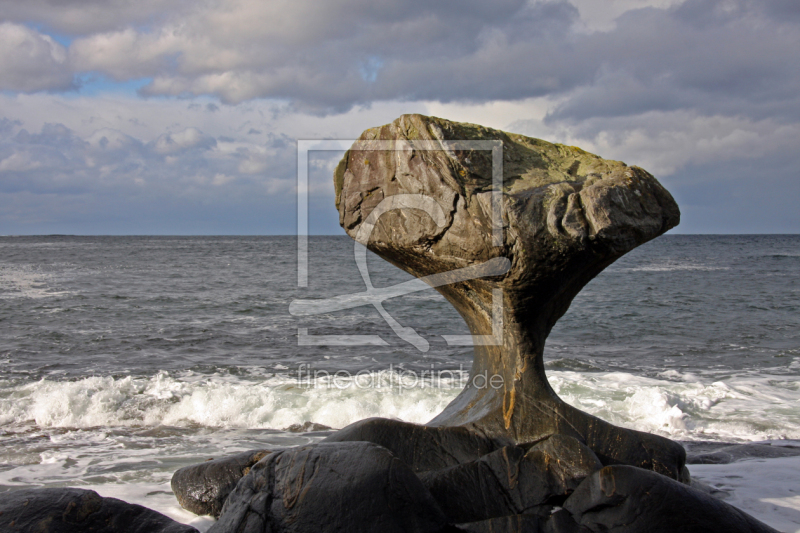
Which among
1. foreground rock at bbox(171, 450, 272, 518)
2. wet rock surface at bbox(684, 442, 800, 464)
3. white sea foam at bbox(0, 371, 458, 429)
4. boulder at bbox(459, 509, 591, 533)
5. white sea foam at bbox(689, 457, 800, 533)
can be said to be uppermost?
boulder at bbox(459, 509, 591, 533)

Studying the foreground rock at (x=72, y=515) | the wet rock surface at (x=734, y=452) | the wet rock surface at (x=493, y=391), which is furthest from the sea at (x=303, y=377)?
the wet rock surface at (x=493, y=391)

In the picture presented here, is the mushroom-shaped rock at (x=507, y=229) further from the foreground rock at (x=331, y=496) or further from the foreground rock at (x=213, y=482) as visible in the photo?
the foreground rock at (x=213, y=482)

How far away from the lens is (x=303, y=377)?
869 centimetres

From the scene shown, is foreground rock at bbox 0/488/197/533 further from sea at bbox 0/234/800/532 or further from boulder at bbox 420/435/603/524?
boulder at bbox 420/435/603/524

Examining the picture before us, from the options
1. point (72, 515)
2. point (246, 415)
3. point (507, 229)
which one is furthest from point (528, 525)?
point (246, 415)

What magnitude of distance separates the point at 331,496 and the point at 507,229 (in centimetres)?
178

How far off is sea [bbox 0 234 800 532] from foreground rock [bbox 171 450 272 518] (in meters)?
0.10

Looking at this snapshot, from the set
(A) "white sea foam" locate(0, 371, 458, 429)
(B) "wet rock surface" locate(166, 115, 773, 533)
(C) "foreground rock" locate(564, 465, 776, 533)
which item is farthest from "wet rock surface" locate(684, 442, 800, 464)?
(A) "white sea foam" locate(0, 371, 458, 429)

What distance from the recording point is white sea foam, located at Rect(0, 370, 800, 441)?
22.3 feet

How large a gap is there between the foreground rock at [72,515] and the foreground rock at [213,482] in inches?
28.7

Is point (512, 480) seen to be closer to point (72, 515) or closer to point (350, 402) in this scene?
point (72, 515)

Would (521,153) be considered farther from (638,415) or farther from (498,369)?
(638,415)

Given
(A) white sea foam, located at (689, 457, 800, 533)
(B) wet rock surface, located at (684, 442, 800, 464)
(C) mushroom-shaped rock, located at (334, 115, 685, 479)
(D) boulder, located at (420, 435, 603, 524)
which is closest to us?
(D) boulder, located at (420, 435, 603, 524)

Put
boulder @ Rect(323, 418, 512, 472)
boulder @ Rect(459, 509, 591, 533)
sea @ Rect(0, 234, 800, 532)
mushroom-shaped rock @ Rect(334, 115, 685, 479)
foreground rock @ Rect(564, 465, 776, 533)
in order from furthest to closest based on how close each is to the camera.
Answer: sea @ Rect(0, 234, 800, 532) → boulder @ Rect(323, 418, 512, 472) → mushroom-shaped rock @ Rect(334, 115, 685, 479) → boulder @ Rect(459, 509, 591, 533) → foreground rock @ Rect(564, 465, 776, 533)
